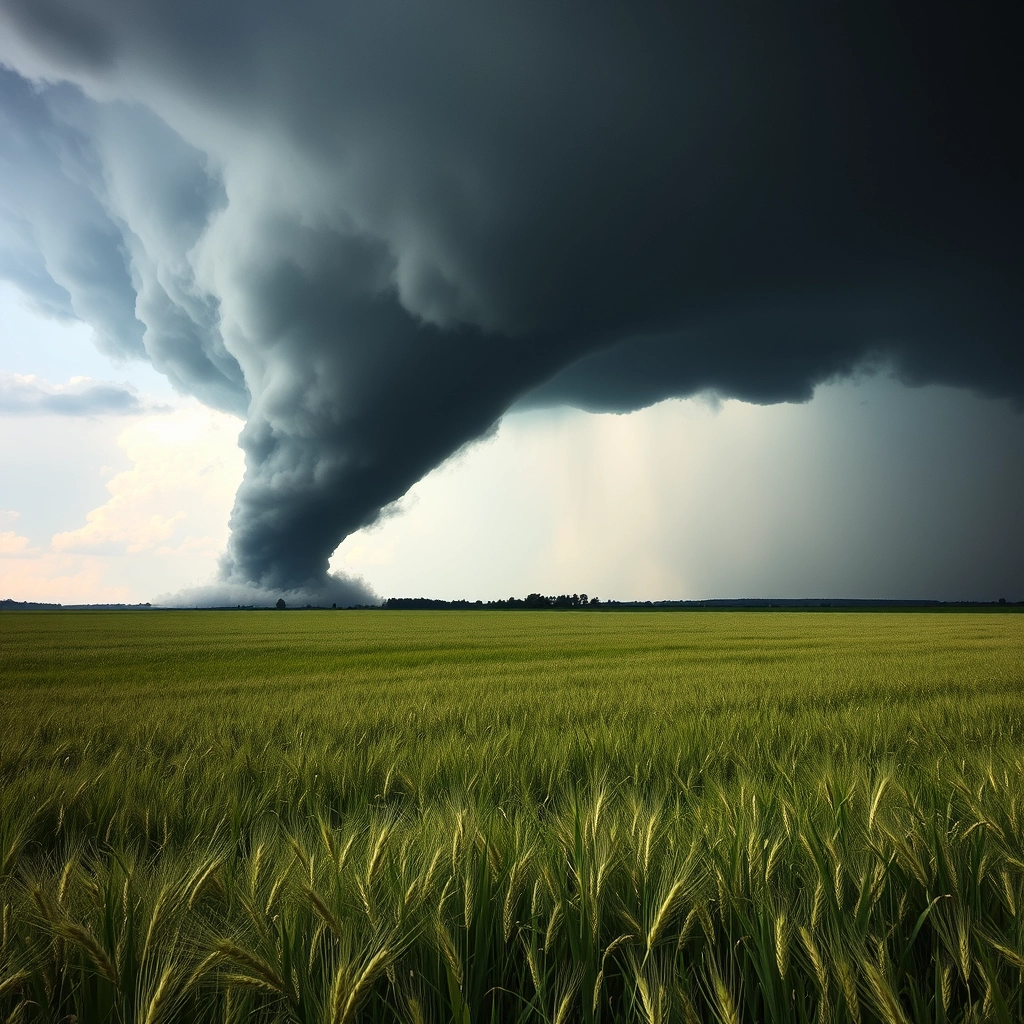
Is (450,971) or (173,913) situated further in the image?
(173,913)

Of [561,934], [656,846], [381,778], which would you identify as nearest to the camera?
[561,934]

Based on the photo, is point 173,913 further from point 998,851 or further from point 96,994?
point 998,851

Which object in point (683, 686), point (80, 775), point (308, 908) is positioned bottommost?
point (683, 686)

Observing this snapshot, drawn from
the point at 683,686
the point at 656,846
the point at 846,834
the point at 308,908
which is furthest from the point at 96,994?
the point at 683,686

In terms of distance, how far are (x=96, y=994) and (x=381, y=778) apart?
2.56m

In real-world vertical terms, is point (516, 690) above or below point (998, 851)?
below

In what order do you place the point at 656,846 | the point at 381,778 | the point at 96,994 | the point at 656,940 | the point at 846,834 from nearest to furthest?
the point at 96,994, the point at 656,940, the point at 656,846, the point at 846,834, the point at 381,778

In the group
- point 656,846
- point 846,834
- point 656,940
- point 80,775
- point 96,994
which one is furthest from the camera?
point 80,775

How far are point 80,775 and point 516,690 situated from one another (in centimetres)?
624

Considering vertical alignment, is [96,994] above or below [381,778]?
above

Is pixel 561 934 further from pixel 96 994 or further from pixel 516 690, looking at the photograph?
pixel 516 690

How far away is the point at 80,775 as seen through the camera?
338 cm

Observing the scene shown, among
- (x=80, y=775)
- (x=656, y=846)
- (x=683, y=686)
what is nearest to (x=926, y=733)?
(x=683, y=686)

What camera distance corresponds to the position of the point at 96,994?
1324 mm
